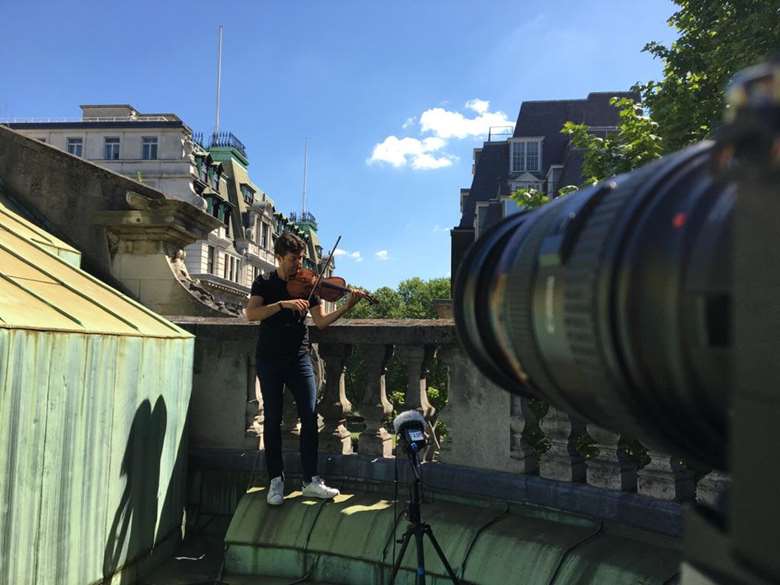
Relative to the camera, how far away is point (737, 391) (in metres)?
0.79

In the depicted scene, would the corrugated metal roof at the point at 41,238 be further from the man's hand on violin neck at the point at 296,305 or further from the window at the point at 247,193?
the window at the point at 247,193

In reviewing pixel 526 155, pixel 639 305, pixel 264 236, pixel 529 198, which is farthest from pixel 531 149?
pixel 639 305

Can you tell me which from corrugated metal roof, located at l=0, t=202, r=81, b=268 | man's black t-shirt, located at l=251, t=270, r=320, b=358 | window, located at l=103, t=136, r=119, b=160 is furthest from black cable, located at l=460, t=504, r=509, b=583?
window, located at l=103, t=136, r=119, b=160

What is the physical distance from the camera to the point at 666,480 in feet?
9.64

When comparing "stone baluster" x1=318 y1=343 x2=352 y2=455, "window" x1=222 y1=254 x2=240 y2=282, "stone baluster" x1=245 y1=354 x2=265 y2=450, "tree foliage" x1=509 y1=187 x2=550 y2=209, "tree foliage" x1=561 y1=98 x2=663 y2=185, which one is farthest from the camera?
"window" x1=222 y1=254 x2=240 y2=282

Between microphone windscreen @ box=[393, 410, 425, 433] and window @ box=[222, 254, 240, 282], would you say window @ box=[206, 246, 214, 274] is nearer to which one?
window @ box=[222, 254, 240, 282]

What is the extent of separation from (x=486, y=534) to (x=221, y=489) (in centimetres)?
201

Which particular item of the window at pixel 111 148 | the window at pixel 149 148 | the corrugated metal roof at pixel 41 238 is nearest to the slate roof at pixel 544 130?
the window at pixel 149 148

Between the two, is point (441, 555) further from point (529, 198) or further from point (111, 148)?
point (111, 148)

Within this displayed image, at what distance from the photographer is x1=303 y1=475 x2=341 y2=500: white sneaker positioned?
3705mm

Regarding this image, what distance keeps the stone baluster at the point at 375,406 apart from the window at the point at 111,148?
5203 centimetres

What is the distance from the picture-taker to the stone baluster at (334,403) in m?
4.18

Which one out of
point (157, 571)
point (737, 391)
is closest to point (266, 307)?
point (157, 571)

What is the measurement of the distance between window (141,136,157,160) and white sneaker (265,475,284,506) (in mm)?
49159
